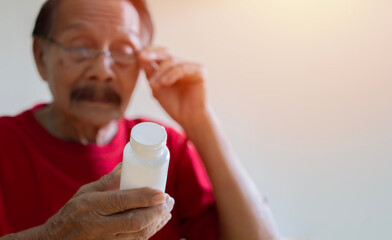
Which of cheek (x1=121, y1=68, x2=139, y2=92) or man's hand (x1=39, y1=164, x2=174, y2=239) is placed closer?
man's hand (x1=39, y1=164, x2=174, y2=239)

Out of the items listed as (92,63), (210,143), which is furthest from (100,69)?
(210,143)

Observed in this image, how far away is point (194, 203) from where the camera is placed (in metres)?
0.76

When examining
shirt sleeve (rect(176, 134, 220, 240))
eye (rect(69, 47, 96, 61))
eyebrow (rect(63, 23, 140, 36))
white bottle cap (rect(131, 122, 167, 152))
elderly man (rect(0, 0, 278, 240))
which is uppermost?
eyebrow (rect(63, 23, 140, 36))

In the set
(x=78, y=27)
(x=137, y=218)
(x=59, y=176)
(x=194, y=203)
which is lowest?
(x=194, y=203)

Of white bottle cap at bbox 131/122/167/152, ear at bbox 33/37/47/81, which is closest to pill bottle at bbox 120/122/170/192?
white bottle cap at bbox 131/122/167/152

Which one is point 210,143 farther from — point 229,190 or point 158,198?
point 158,198

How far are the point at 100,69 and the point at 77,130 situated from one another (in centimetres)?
14

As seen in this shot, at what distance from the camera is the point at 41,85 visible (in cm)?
113

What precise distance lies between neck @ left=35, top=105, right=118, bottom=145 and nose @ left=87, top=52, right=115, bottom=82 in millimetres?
94

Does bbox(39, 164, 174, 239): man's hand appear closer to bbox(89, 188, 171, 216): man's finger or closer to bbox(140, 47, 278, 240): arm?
bbox(89, 188, 171, 216): man's finger

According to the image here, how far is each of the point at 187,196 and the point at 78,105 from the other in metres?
0.28

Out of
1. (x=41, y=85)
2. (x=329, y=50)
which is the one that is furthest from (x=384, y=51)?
(x=41, y=85)

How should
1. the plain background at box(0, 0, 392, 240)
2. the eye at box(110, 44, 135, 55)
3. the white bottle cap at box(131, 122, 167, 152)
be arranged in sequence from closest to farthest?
the white bottle cap at box(131, 122, 167, 152)
the plain background at box(0, 0, 392, 240)
the eye at box(110, 44, 135, 55)

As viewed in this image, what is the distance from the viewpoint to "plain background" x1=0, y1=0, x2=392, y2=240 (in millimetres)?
586
